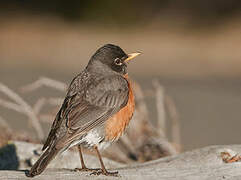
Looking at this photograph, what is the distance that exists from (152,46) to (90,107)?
817 inches

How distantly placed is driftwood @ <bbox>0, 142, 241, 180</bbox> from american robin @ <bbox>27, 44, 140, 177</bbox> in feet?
0.76

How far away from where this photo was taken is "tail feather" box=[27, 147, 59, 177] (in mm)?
7250

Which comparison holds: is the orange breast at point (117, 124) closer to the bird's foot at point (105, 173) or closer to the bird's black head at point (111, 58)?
the bird's foot at point (105, 173)

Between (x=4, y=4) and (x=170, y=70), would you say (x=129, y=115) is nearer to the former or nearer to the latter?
(x=170, y=70)

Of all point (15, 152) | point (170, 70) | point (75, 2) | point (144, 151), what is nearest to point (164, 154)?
point (144, 151)

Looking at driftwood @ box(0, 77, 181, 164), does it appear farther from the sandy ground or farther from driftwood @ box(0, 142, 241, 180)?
the sandy ground

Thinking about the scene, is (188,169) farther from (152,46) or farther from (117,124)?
(152,46)

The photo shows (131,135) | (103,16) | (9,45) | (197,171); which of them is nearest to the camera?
(197,171)

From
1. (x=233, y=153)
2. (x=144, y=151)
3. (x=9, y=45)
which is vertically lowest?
(x=9, y=45)

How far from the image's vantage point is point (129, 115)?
8.41 m

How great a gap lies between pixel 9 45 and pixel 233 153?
22.5m

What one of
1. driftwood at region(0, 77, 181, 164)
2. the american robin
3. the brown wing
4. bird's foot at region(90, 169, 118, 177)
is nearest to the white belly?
the american robin

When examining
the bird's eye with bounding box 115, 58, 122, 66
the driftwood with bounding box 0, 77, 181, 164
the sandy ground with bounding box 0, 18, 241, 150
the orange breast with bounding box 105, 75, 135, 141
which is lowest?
the sandy ground with bounding box 0, 18, 241, 150

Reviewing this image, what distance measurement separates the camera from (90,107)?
8.23 meters
